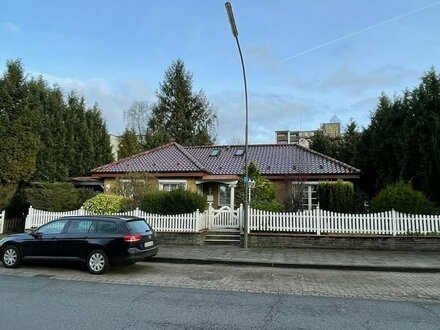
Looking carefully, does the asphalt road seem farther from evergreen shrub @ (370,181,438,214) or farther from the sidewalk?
evergreen shrub @ (370,181,438,214)

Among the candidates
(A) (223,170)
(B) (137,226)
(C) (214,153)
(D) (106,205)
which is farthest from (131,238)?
(C) (214,153)

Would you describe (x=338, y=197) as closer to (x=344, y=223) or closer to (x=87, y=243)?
(x=344, y=223)

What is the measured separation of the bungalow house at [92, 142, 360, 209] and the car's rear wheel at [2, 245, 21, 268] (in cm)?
1046

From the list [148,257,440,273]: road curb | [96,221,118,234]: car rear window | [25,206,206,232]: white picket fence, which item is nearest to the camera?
[96,221,118,234]: car rear window

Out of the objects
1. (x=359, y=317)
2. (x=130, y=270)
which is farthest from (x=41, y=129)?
(x=359, y=317)

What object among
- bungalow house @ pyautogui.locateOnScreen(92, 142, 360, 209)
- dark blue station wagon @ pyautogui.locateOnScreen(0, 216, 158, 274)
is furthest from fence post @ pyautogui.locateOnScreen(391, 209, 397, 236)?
dark blue station wagon @ pyautogui.locateOnScreen(0, 216, 158, 274)

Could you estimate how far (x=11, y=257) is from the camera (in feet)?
37.8

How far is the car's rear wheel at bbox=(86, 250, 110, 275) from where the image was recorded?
10.6 m

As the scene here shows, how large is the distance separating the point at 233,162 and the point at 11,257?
1738 cm

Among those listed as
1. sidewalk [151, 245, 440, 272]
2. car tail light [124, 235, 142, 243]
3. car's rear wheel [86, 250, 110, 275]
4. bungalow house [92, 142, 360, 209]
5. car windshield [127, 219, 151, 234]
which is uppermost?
bungalow house [92, 142, 360, 209]

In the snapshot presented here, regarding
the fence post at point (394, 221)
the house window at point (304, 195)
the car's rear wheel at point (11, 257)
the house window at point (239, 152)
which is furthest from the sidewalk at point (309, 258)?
the house window at point (239, 152)

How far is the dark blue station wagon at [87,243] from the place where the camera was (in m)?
10.7

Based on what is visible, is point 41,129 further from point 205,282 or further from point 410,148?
point 410,148

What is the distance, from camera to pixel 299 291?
8.73 metres
